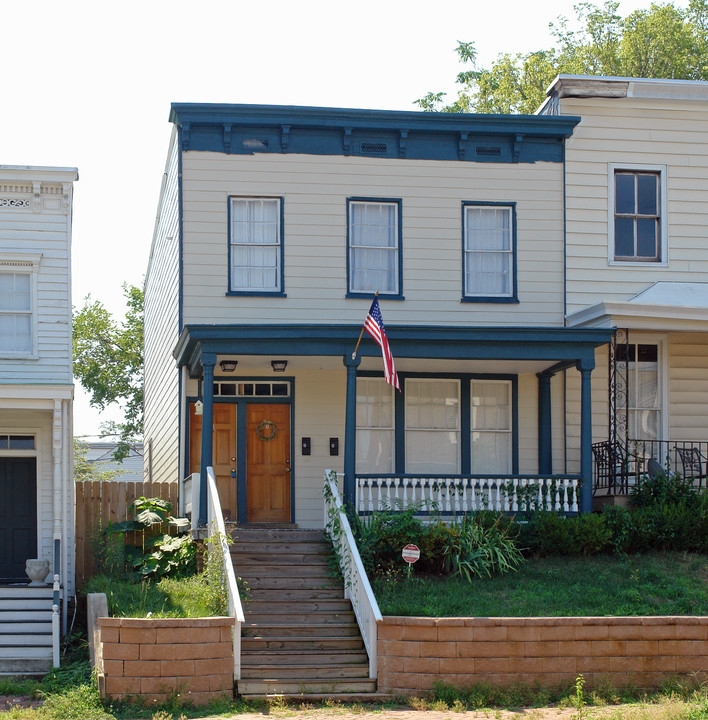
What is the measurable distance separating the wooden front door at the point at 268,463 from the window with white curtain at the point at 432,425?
82.9 inches

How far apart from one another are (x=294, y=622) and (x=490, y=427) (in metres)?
6.44

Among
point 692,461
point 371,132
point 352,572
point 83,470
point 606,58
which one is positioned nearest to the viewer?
Answer: point 352,572

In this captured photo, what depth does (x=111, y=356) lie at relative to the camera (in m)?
36.2

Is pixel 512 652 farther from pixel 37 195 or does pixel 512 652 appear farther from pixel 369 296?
pixel 37 195

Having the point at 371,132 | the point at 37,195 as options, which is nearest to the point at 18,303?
the point at 37,195

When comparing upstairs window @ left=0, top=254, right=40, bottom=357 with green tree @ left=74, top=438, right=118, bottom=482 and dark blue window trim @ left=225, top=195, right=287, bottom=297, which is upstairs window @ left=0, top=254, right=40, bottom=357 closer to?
dark blue window trim @ left=225, top=195, right=287, bottom=297

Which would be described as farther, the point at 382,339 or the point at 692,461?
the point at 692,461

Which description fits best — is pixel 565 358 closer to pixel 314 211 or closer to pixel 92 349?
pixel 314 211

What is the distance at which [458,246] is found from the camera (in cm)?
1888

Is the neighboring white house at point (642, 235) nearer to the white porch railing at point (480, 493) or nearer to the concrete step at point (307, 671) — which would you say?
the white porch railing at point (480, 493)

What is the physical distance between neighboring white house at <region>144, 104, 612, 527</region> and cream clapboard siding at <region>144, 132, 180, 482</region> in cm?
23

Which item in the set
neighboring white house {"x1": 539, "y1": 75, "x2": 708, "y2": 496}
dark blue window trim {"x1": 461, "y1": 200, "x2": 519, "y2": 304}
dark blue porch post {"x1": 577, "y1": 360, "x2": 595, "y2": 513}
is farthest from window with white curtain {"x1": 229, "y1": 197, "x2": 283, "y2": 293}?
dark blue porch post {"x1": 577, "y1": 360, "x2": 595, "y2": 513}

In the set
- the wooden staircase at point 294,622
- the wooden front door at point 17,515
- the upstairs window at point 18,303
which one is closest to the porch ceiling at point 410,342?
the wooden staircase at point 294,622

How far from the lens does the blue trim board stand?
1819 cm
